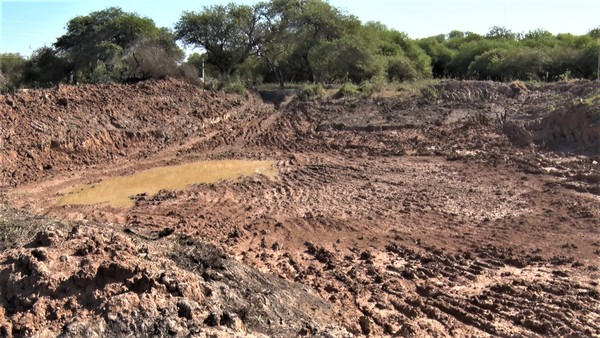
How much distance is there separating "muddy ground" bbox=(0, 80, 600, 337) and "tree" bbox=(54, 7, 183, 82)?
14.2 ft

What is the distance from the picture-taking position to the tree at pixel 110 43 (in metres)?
23.8

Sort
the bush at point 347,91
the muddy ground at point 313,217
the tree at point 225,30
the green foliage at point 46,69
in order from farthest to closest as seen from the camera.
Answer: the green foliage at point 46,69 → the tree at point 225,30 → the bush at point 347,91 → the muddy ground at point 313,217

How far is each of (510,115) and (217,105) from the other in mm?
10446

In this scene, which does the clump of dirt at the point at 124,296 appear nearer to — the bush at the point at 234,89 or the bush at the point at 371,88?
the bush at the point at 371,88

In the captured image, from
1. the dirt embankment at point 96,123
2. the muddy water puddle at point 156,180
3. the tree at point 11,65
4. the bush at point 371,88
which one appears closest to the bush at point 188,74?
the dirt embankment at point 96,123

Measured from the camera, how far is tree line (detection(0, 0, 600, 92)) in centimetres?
2367

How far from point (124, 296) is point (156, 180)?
904cm

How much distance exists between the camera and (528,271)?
7.23 m

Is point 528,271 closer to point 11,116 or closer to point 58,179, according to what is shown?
point 58,179

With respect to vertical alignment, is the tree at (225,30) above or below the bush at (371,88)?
above

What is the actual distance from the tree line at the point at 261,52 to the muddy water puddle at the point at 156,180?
30.6 feet

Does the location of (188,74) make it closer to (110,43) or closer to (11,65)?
(110,43)

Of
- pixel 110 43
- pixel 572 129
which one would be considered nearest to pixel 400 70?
pixel 572 129

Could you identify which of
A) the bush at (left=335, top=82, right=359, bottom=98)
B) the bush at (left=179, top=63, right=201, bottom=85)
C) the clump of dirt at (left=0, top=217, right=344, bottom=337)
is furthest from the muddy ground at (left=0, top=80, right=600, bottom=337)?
the bush at (left=179, top=63, right=201, bottom=85)
